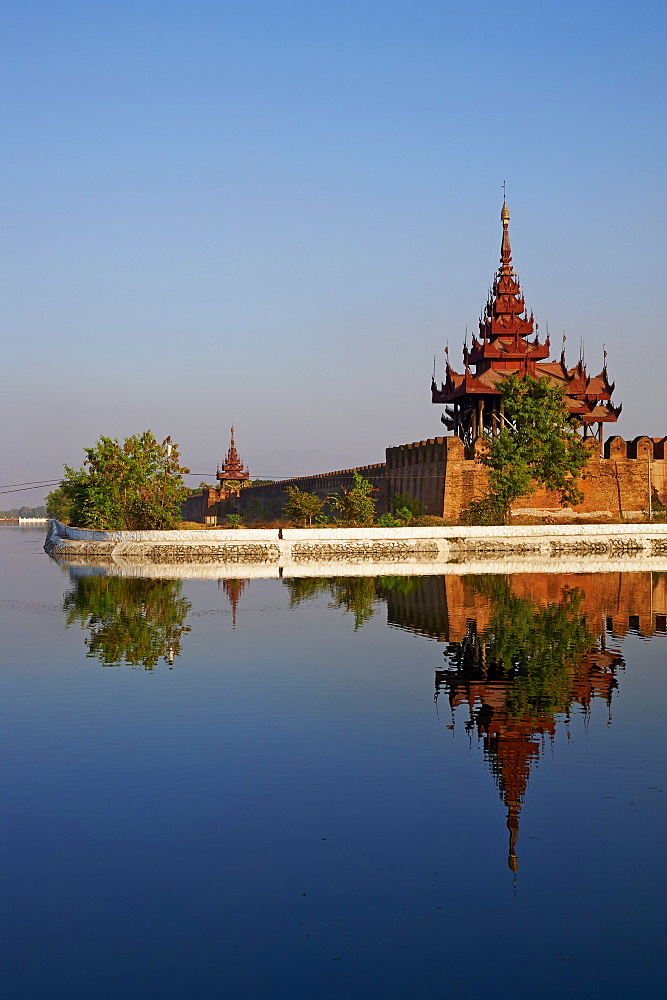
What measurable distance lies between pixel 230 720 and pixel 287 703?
3.85 ft

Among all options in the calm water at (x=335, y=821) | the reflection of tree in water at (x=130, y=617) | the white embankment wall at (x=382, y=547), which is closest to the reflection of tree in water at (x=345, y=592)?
the reflection of tree in water at (x=130, y=617)

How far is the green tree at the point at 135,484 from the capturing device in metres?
50.1

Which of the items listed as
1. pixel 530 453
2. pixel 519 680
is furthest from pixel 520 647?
pixel 530 453

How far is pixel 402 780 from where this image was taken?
32.4ft

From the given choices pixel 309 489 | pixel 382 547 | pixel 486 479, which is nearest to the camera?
pixel 382 547

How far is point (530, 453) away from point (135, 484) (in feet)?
66.8

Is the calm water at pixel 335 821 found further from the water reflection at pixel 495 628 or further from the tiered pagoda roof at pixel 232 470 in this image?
the tiered pagoda roof at pixel 232 470

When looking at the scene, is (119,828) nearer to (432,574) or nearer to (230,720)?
(230,720)

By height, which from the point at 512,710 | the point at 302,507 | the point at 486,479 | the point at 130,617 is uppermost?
the point at 486,479

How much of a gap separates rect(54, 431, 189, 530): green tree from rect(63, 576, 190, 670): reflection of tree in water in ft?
50.6

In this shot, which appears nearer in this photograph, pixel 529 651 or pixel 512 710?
→ pixel 512 710

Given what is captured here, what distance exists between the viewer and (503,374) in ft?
188

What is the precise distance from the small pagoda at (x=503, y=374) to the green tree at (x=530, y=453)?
1882mm

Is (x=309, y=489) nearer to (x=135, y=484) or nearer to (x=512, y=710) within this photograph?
(x=135, y=484)
